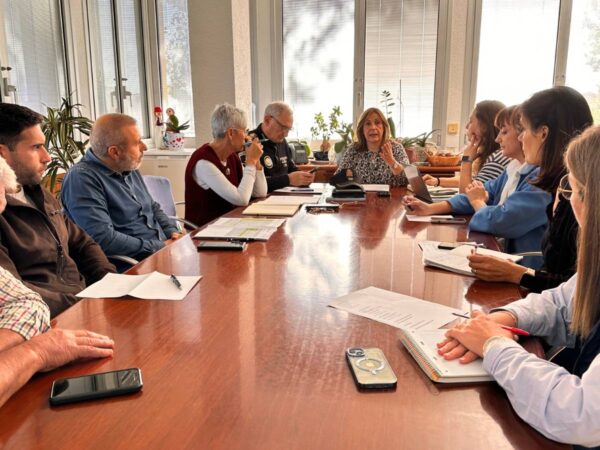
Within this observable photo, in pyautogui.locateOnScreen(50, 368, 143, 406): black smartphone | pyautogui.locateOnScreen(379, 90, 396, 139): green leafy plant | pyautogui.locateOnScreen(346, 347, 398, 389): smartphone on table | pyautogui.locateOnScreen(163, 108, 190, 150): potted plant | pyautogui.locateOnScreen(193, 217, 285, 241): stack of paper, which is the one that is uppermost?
pyautogui.locateOnScreen(379, 90, 396, 139): green leafy plant

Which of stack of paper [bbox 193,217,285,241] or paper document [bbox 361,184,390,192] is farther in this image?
paper document [bbox 361,184,390,192]

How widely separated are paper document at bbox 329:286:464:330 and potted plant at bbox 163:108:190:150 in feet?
12.8

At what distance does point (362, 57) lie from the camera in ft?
17.5

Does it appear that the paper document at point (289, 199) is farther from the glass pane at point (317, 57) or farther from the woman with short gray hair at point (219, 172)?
the glass pane at point (317, 57)

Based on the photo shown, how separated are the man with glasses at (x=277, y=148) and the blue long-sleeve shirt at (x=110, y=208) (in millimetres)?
1118

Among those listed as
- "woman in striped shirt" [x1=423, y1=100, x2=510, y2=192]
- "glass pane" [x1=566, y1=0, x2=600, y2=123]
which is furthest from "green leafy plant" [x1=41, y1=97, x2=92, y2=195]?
"glass pane" [x1=566, y1=0, x2=600, y2=123]

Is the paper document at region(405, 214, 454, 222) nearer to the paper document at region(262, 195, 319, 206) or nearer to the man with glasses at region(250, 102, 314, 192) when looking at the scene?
the paper document at region(262, 195, 319, 206)

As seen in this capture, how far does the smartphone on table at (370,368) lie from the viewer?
0.95 m

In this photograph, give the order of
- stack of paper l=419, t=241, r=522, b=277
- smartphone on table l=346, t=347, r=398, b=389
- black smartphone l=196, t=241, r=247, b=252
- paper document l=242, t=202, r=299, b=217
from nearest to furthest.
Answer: smartphone on table l=346, t=347, r=398, b=389
stack of paper l=419, t=241, r=522, b=277
black smartphone l=196, t=241, r=247, b=252
paper document l=242, t=202, r=299, b=217

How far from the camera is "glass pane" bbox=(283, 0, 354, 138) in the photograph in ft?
17.5

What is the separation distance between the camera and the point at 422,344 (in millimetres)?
1091

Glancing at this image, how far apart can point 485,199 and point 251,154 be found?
1.37 m

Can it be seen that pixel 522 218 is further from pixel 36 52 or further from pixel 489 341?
pixel 36 52

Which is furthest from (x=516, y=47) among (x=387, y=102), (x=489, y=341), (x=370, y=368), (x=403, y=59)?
(x=370, y=368)
